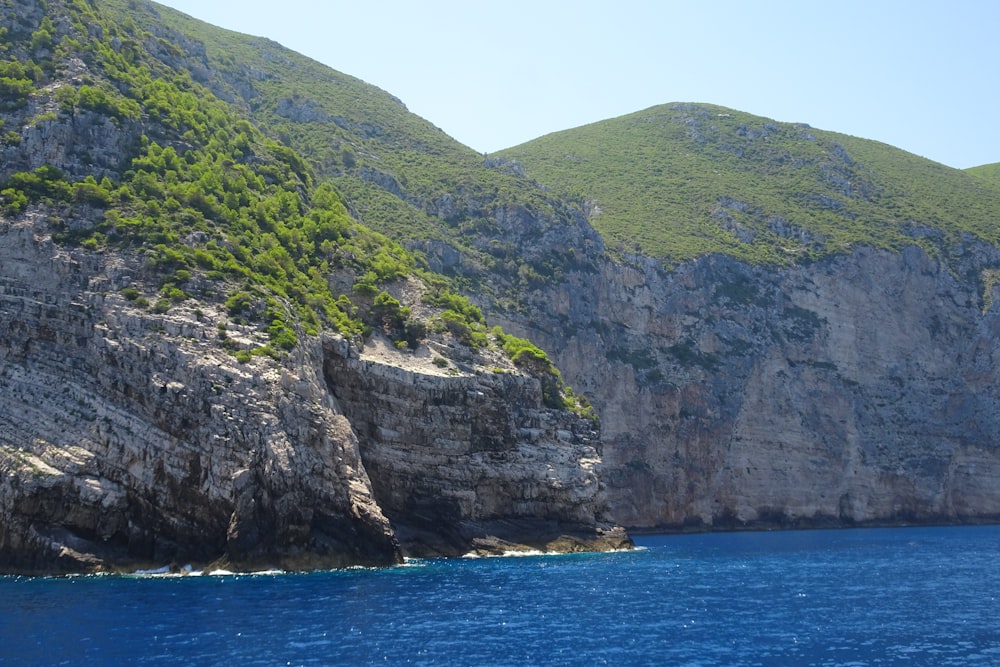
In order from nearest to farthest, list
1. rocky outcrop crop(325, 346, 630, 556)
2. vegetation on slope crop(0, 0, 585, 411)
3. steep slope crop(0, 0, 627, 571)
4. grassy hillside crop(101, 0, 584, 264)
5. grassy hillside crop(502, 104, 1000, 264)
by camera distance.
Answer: steep slope crop(0, 0, 627, 571) → vegetation on slope crop(0, 0, 585, 411) → rocky outcrop crop(325, 346, 630, 556) → grassy hillside crop(101, 0, 584, 264) → grassy hillside crop(502, 104, 1000, 264)

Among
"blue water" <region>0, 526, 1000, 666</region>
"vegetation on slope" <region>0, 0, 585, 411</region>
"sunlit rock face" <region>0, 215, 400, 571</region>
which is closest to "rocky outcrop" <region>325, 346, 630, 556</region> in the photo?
"vegetation on slope" <region>0, 0, 585, 411</region>

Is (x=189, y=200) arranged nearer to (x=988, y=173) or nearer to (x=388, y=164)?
(x=388, y=164)

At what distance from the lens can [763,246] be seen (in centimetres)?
12362

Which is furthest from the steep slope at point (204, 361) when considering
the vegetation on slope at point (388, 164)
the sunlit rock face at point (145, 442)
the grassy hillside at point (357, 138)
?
the grassy hillside at point (357, 138)

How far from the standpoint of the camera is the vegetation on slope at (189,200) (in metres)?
61.7

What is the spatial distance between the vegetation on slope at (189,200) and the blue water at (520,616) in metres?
17.3

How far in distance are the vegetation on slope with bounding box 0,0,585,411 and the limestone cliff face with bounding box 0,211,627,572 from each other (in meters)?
2.03

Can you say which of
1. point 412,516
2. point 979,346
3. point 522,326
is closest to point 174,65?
point 522,326

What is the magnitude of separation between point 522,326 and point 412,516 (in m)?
38.9

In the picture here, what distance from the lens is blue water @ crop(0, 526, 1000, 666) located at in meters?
32.5

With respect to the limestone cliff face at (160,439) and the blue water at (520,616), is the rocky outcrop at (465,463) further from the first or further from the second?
the blue water at (520,616)

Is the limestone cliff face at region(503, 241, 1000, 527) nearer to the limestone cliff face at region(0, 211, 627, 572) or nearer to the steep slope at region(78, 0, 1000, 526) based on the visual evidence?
the steep slope at region(78, 0, 1000, 526)

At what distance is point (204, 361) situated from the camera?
5578 cm

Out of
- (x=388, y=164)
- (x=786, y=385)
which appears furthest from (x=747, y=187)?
(x=388, y=164)
